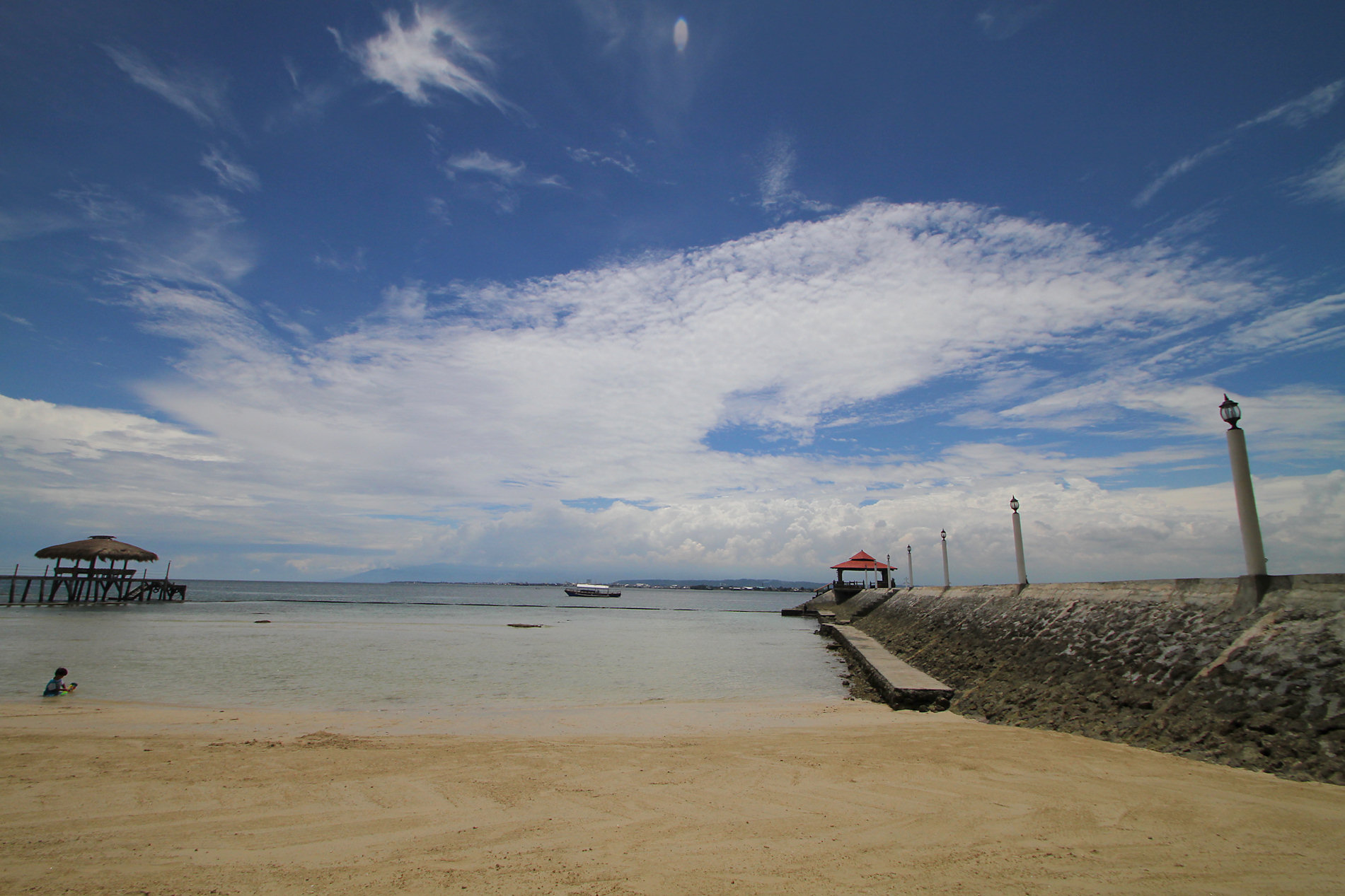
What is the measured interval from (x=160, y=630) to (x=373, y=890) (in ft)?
121

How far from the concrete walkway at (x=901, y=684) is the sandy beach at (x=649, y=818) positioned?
305cm

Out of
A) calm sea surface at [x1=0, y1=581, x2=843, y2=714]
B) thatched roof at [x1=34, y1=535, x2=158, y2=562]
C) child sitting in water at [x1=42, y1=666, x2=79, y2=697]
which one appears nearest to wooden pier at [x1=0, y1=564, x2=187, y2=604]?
thatched roof at [x1=34, y1=535, x2=158, y2=562]

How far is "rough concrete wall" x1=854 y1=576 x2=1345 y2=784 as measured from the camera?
6645 mm

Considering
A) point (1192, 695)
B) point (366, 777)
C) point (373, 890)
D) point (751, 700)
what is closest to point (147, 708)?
point (366, 777)

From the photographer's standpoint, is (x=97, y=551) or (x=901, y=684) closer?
(x=901, y=684)

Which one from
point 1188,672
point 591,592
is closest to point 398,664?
point 1188,672

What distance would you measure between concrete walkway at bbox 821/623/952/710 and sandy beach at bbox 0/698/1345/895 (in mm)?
3049

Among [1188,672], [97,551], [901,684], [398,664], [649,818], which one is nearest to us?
[649,818]

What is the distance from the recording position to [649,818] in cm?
590

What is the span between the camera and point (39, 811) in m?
6.04

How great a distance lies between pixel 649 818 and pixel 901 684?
369 inches

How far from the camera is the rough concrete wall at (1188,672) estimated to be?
6.64 meters

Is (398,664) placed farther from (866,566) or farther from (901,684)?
(866,566)

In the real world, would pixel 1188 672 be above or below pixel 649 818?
above
